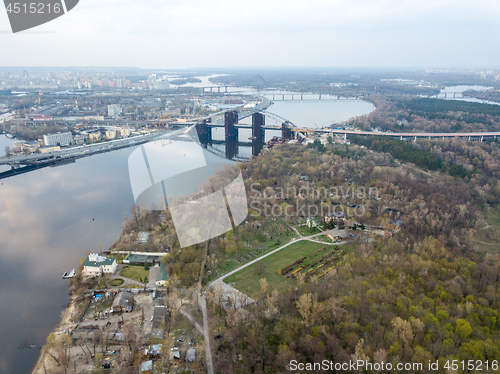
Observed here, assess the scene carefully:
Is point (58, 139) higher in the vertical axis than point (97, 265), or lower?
higher

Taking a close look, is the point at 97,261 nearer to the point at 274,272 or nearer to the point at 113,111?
the point at 274,272

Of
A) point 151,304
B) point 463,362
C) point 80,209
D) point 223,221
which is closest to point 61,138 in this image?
point 80,209

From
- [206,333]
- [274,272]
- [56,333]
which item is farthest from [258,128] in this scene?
[56,333]

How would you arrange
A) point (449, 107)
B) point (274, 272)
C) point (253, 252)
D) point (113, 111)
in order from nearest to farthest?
point (274, 272)
point (253, 252)
point (449, 107)
point (113, 111)

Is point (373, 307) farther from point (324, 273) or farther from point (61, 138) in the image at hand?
point (61, 138)

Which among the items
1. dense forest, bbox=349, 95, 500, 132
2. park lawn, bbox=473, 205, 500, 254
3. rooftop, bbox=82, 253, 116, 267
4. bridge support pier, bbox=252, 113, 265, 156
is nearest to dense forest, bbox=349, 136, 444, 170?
park lawn, bbox=473, 205, 500, 254

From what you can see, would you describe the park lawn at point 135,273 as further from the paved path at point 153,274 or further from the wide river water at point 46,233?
the wide river water at point 46,233
